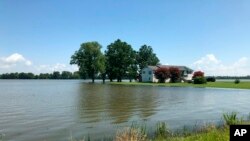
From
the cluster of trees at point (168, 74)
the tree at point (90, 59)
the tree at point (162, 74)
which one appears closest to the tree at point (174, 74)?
the cluster of trees at point (168, 74)

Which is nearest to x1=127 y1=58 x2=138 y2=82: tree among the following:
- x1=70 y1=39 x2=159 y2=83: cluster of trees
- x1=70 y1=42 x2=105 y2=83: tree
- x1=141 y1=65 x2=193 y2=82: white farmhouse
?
x1=70 y1=39 x2=159 y2=83: cluster of trees

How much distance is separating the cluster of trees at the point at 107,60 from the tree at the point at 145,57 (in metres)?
12.0

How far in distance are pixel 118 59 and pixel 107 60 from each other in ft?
17.3

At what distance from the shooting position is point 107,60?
5032 inches

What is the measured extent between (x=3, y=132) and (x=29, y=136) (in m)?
2.09

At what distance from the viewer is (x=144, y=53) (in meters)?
146

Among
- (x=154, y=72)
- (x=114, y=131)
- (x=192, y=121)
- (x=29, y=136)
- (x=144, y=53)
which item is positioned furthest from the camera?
(x=144, y=53)

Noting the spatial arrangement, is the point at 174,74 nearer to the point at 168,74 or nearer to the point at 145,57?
the point at 168,74

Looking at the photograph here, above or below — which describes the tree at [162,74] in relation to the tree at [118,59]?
below

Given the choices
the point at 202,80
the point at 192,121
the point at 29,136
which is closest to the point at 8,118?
the point at 29,136

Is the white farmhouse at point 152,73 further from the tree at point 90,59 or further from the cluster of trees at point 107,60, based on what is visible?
the tree at point 90,59

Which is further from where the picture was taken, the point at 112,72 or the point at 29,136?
the point at 112,72

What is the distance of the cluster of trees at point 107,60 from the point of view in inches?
4879

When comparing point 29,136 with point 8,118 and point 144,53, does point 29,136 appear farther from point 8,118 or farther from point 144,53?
point 144,53
